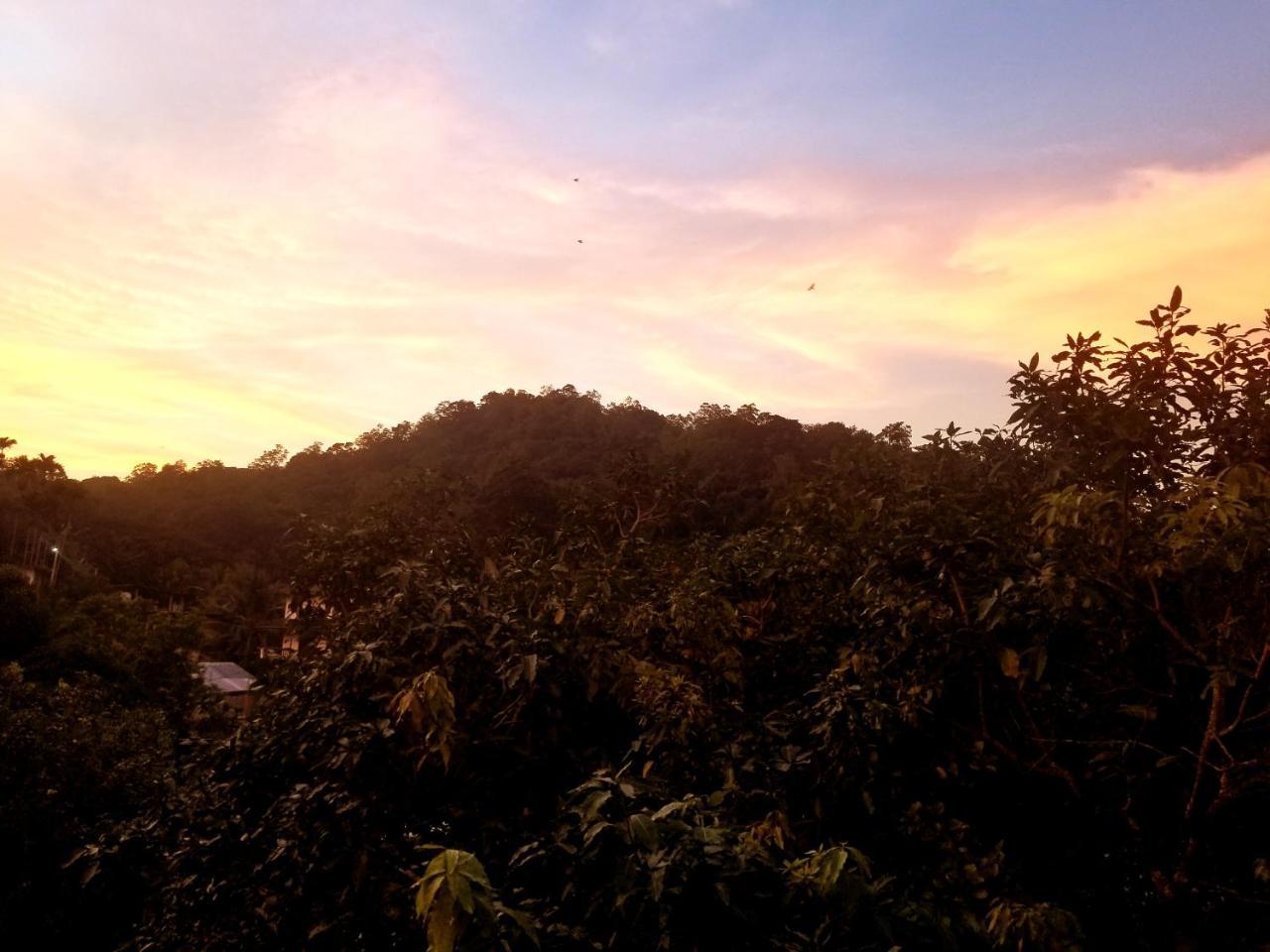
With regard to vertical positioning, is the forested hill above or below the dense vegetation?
above

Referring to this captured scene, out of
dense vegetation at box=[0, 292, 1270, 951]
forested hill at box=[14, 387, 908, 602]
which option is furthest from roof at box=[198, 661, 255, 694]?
dense vegetation at box=[0, 292, 1270, 951]

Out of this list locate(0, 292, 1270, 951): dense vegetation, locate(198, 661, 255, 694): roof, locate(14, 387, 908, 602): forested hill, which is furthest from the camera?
locate(198, 661, 255, 694): roof

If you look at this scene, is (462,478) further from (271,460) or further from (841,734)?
(271,460)

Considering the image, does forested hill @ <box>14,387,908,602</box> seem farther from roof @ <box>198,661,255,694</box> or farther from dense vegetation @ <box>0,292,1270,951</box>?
roof @ <box>198,661,255,694</box>

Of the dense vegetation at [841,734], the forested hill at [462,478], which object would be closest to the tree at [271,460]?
the forested hill at [462,478]

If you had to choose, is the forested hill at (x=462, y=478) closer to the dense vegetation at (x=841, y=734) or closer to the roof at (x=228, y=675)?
the dense vegetation at (x=841, y=734)

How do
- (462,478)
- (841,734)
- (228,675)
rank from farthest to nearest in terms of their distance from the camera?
(228,675) → (462,478) → (841,734)

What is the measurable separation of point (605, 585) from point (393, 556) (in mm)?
2193

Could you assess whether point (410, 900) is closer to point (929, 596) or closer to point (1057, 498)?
point (929, 596)

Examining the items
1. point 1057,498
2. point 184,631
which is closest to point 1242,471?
point 1057,498

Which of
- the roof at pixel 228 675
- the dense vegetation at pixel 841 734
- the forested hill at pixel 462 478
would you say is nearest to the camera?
the dense vegetation at pixel 841 734

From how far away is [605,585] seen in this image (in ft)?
17.4

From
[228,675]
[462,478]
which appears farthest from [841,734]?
[228,675]

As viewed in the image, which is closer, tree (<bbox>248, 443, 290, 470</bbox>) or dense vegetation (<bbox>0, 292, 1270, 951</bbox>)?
dense vegetation (<bbox>0, 292, 1270, 951</bbox>)
